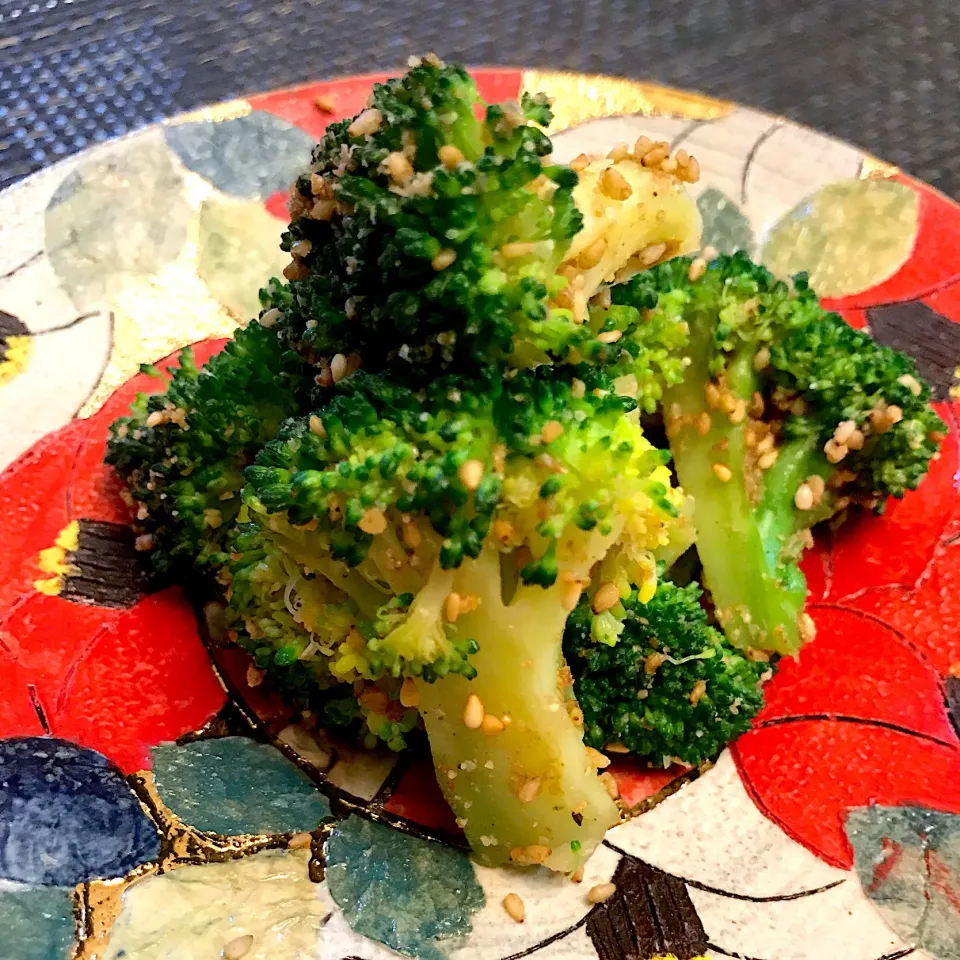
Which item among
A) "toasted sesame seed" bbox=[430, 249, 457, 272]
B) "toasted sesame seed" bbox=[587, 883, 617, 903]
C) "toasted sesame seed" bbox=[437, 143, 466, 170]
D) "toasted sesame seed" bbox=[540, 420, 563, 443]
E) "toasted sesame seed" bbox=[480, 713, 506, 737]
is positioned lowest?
"toasted sesame seed" bbox=[587, 883, 617, 903]

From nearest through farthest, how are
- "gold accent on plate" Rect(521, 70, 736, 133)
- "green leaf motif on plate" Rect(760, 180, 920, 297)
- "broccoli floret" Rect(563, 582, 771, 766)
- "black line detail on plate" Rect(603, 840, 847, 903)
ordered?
1. "black line detail on plate" Rect(603, 840, 847, 903)
2. "broccoli floret" Rect(563, 582, 771, 766)
3. "green leaf motif on plate" Rect(760, 180, 920, 297)
4. "gold accent on plate" Rect(521, 70, 736, 133)

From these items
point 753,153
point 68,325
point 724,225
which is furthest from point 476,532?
point 753,153

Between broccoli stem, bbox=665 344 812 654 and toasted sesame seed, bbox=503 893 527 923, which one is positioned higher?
broccoli stem, bbox=665 344 812 654

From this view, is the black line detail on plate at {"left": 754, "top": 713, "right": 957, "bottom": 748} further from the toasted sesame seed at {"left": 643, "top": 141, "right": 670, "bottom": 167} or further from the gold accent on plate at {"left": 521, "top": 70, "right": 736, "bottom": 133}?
the gold accent on plate at {"left": 521, "top": 70, "right": 736, "bottom": 133}

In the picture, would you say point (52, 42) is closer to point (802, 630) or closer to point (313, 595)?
point (313, 595)

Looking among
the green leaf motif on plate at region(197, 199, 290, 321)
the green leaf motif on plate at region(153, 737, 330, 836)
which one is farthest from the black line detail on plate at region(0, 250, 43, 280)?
the green leaf motif on plate at region(153, 737, 330, 836)

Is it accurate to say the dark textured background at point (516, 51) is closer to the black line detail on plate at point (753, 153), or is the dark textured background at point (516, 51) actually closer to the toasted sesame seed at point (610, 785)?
the black line detail on plate at point (753, 153)

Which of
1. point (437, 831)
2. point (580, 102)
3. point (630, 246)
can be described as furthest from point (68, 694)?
point (580, 102)
